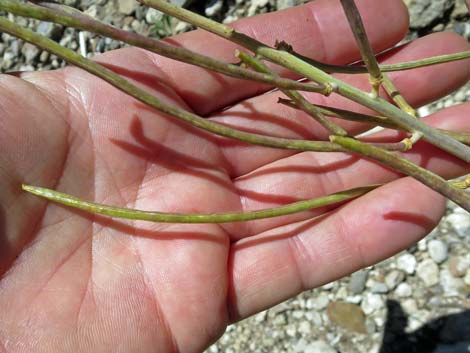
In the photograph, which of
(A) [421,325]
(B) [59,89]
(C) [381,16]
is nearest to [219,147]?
(B) [59,89]

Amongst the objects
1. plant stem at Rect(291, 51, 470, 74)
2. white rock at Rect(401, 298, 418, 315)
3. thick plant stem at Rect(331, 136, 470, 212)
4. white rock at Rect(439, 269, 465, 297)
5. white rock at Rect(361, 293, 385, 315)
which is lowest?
white rock at Rect(361, 293, 385, 315)

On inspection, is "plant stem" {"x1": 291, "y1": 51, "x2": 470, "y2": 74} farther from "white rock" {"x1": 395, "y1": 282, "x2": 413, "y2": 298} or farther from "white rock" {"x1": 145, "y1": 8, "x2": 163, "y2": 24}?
"white rock" {"x1": 145, "y1": 8, "x2": 163, "y2": 24}

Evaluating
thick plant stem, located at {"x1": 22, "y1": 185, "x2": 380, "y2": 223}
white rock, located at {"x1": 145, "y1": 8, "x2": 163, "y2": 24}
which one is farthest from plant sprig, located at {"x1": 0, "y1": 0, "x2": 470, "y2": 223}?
white rock, located at {"x1": 145, "y1": 8, "x2": 163, "y2": 24}

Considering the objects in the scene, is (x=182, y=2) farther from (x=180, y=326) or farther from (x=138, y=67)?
(x=180, y=326)

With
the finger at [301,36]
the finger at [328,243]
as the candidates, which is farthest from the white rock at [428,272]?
the finger at [301,36]

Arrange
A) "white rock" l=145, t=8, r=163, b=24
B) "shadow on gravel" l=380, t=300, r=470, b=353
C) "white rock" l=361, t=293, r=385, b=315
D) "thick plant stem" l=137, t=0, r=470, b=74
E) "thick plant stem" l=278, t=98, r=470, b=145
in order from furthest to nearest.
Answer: "white rock" l=145, t=8, r=163, b=24, "white rock" l=361, t=293, r=385, b=315, "shadow on gravel" l=380, t=300, r=470, b=353, "thick plant stem" l=278, t=98, r=470, b=145, "thick plant stem" l=137, t=0, r=470, b=74

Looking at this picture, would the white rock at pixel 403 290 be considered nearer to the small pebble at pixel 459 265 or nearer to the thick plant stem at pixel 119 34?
the small pebble at pixel 459 265

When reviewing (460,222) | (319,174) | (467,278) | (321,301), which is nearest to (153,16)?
(319,174)
